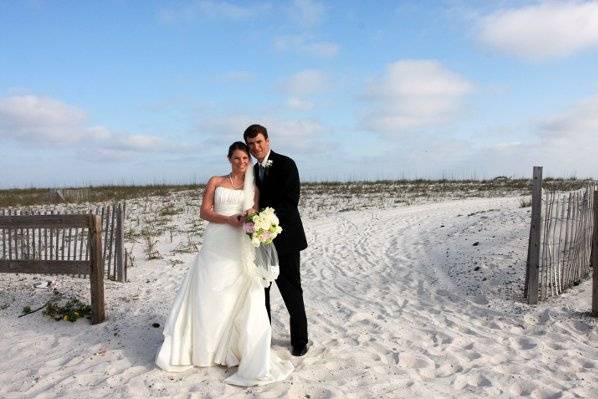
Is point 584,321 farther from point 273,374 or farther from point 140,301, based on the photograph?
point 140,301

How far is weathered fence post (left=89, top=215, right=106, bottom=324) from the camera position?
5.96 m

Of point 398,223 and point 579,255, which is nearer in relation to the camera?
point 579,255

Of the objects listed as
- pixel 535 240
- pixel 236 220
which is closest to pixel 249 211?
pixel 236 220

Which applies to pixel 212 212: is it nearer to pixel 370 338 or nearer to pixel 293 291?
pixel 293 291

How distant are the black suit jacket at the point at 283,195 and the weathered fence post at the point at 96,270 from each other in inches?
98.3

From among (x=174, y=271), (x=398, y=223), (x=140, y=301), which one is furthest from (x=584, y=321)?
(x=398, y=223)

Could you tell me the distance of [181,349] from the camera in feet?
15.0

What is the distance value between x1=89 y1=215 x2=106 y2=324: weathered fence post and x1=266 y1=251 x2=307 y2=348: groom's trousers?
246 cm

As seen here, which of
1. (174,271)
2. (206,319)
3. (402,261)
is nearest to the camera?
Result: (206,319)

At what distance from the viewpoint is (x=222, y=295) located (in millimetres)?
4570

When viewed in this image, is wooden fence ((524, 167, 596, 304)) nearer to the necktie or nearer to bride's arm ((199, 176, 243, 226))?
the necktie

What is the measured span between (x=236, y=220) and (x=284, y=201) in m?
0.49

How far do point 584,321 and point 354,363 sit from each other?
9.92 ft

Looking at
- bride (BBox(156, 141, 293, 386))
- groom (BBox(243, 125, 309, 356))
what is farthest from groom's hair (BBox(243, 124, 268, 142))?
bride (BBox(156, 141, 293, 386))
